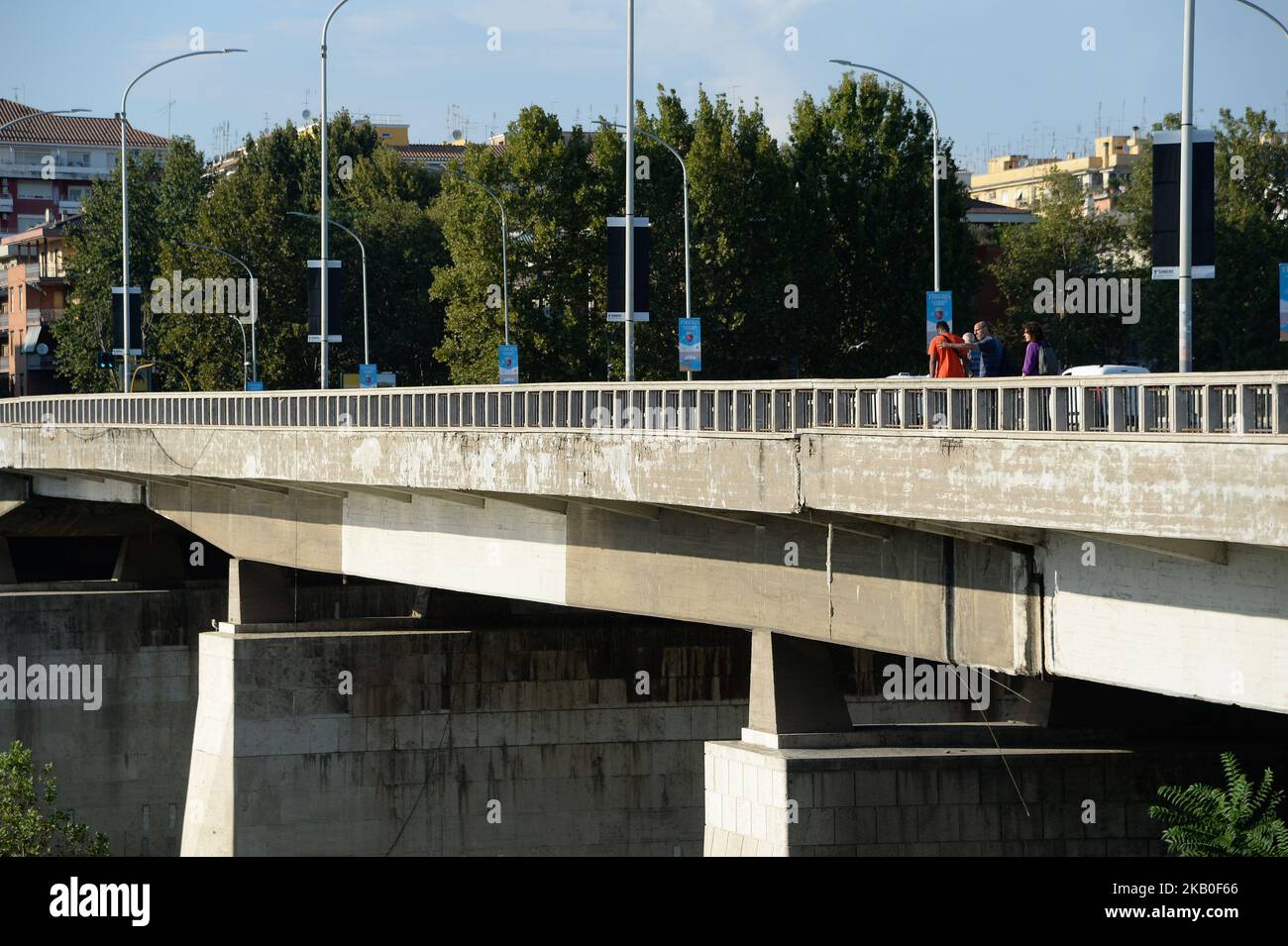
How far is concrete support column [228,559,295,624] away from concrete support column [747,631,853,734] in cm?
1397

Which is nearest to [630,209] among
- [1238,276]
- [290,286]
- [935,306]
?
[935,306]

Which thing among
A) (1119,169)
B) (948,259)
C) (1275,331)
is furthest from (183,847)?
(1119,169)

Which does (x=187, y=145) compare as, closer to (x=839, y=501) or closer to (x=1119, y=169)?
(x=1119, y=169)

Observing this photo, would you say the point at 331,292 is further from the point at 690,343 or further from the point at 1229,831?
the point at 1229,831

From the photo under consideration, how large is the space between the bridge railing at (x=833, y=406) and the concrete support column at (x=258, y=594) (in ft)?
12.6

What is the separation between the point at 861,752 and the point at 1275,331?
2037 inches

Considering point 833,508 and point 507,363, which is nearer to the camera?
point 833,508

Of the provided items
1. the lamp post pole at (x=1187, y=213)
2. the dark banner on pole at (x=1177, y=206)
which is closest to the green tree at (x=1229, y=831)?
the lamp post pole at (x=1187, y=213)

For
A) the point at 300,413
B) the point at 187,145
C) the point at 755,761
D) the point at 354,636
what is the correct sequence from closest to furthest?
the point at 755,761 < the point at 300,413 < the point at 354,636 < the point at 187,145

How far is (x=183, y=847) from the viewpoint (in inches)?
1320

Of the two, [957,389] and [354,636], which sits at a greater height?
[957,389]

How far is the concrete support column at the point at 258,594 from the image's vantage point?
3481cm

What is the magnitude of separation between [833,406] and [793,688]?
5.01 m

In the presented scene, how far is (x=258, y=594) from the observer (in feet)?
115
